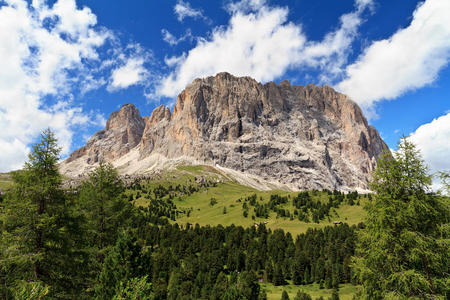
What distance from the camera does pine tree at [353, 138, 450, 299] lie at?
14.7 meters

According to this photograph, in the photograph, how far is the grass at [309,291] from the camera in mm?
80381

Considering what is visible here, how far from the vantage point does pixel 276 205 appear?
18675 cm

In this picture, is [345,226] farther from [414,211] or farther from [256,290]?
[414,211]

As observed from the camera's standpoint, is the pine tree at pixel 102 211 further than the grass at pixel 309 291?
No

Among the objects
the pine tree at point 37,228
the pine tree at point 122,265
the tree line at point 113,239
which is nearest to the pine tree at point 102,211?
the tree line at point 113,239

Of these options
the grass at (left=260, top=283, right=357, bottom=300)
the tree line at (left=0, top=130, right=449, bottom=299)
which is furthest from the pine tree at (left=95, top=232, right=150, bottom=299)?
the grass at (left=260, top=283, right=357, bottom=300)

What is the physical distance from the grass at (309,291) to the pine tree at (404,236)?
73499 mm

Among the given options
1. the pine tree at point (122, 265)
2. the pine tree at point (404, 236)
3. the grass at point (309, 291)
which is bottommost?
the grass at point (309, 291)

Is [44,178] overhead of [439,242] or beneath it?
overhead

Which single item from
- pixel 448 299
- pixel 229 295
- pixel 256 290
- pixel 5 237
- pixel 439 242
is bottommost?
pixel 256 290

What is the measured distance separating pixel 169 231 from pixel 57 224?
12252 centimetres

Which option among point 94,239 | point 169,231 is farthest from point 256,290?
point 169,231

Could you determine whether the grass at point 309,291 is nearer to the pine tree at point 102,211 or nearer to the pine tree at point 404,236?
the pine tree at point 102,211

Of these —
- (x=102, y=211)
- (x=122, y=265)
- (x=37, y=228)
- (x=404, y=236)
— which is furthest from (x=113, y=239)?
(x=404, y=236)
